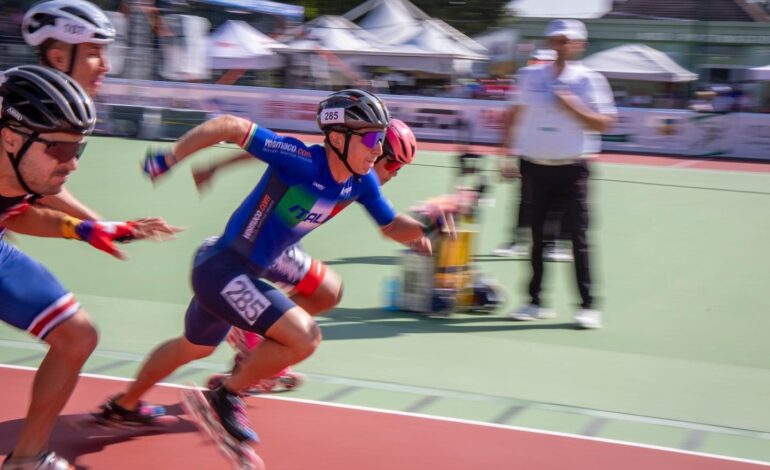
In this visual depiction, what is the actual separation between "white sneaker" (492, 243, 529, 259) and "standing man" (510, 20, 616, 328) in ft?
7.46

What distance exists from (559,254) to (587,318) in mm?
2405

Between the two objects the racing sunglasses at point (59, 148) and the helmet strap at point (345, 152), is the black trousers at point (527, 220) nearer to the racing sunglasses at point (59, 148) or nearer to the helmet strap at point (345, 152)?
the helmet strap at point (345, 152)

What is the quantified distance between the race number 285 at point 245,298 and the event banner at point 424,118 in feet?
46.6

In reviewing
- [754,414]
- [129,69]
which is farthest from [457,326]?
[129,69]

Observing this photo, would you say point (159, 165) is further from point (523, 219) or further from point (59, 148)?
point (523, 219)

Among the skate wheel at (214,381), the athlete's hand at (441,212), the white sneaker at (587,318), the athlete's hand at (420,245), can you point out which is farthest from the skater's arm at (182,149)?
the white sneaker at (587,318)

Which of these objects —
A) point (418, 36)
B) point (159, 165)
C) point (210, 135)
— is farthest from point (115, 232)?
point (418, 36)

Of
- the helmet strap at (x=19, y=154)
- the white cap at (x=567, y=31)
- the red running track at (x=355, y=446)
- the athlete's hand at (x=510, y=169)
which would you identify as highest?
the white cap at (x=567, y=31)

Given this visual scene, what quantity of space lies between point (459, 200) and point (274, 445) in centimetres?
322

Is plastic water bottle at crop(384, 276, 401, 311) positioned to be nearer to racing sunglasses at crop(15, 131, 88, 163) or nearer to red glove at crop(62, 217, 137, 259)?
red glove at crop(62, 217, 137, 259)

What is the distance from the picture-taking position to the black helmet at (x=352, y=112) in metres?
5.00

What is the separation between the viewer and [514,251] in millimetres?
10297

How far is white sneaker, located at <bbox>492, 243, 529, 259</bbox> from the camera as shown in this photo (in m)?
10.2

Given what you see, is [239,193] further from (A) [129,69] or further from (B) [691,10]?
(B) [691,10]
